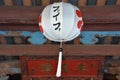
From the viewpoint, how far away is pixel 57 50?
3039mm

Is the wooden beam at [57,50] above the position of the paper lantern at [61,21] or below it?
below

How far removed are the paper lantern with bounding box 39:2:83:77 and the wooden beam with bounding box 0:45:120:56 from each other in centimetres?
68

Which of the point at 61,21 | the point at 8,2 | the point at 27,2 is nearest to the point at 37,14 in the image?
the point at 27,2

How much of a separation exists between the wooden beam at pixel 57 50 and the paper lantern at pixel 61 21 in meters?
0.68

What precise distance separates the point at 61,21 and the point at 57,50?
831 millimetres

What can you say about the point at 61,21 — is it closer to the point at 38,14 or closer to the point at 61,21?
the point at 61,21

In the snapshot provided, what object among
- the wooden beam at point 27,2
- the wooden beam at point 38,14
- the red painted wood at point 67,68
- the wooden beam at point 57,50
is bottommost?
the red painted wood at point 67,68

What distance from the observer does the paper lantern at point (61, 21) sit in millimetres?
2266

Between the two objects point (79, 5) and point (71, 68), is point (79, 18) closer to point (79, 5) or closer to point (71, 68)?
point (79, 5)

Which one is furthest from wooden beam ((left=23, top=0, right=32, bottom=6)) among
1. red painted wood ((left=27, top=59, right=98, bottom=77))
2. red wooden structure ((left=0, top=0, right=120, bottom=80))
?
red painted wood ((left=27, top=59, right=98, bottom=77))

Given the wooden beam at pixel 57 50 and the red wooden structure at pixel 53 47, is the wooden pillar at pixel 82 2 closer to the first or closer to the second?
the red wooden structure at pixel 53 47

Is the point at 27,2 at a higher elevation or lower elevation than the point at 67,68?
higher

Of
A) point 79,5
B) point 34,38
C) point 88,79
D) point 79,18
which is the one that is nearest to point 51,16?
point 79,18

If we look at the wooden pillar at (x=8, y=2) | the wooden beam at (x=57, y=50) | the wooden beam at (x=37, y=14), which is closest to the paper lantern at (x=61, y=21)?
the wooden beam at (x=37, y=14)
